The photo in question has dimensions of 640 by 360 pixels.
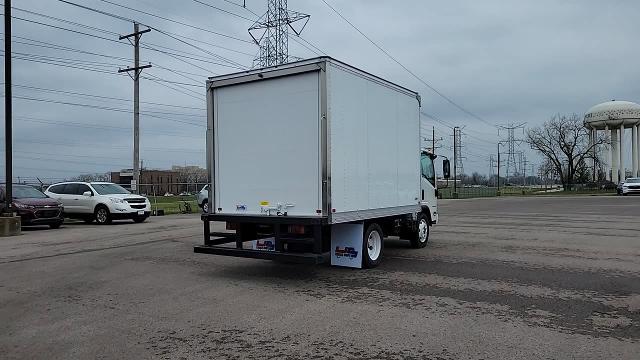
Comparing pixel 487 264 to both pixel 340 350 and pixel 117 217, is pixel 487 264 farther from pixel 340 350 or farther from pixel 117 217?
pixel 117 217

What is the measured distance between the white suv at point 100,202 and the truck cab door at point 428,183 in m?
12.8

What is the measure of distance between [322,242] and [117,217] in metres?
14.9

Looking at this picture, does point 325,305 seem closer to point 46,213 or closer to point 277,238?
point 277,238

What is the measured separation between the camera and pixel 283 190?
8.52 meters

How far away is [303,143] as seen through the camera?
27.5 ft

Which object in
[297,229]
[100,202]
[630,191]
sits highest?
[100,202]

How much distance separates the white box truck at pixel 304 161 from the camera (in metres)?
8.18

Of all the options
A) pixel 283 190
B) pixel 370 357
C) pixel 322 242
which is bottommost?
pixel 370 357

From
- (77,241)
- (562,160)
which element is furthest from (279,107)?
(562,160)

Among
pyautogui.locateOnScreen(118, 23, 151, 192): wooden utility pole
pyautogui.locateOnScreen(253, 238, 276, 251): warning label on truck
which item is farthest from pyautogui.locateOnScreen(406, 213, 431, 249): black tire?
pyautogui.locateOnScreen(118, 23, 151, 192): wooden utility pole

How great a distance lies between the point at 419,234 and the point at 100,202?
1388cm

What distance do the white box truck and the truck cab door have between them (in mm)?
2670

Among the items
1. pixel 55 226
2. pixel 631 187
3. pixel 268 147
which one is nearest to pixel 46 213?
pixel 55 226

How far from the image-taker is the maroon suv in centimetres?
1842
